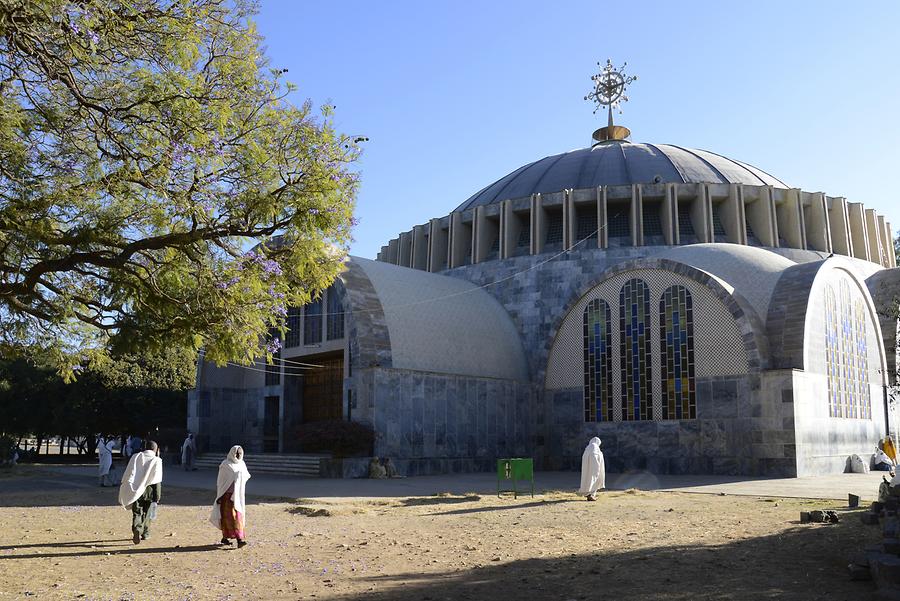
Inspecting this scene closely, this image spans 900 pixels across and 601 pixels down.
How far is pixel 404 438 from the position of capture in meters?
24.6

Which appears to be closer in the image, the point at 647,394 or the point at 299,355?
the point at 647,394

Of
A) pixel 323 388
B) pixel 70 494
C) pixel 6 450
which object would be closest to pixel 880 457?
pixel 323 388

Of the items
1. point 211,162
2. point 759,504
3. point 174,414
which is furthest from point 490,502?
point 174,414

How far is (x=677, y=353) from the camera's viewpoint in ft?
82.2

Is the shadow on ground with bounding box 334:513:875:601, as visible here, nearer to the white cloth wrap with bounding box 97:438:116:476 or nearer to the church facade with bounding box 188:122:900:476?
the church facade with bounding box 188:122:900:476

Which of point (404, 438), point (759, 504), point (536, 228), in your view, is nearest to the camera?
point (759, 504)

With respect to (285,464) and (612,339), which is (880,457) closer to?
(612,339)

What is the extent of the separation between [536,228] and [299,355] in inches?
430

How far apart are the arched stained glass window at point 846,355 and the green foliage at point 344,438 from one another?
1424 centimetres

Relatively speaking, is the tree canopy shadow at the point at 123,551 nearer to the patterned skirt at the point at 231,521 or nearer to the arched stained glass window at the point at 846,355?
the patterned skirt at the point at 231,521

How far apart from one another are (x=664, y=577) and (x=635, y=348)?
1791cm

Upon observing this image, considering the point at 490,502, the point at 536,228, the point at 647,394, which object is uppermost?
the point at 536,228

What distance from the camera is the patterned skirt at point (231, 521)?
10.7 m

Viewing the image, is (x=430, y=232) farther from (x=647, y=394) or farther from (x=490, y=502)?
(x=490, y=502)
